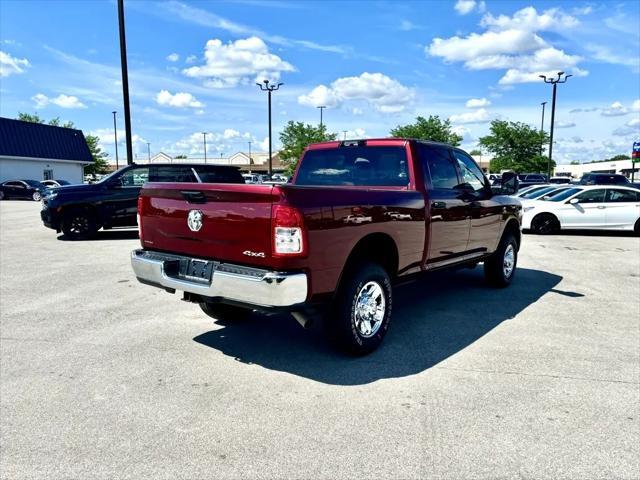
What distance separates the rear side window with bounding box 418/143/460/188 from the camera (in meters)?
5.25

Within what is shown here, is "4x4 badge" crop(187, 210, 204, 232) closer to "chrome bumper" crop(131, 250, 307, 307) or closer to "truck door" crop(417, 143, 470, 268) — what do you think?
"chrome bumper" crop(131, 250, 307, 307)

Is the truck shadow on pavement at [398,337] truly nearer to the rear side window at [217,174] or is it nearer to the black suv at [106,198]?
the rear side window at [217,174]

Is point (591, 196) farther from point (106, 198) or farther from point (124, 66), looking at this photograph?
point (124, 66)

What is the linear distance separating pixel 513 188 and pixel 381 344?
327 centimetres

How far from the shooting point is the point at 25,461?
277 centimetres

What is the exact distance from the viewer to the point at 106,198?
1226 centimetres

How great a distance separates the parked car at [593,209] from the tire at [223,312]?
11.2 metres

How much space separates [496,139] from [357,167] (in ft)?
158

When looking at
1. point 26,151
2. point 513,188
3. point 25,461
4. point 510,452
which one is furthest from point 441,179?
point 26,151

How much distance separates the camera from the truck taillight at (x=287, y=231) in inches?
138

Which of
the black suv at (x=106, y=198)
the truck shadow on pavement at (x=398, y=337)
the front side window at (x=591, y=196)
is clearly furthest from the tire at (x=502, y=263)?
the front side window at (x=591, y=196)

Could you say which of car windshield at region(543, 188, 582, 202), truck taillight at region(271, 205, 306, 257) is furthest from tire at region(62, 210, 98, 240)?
car windshield at region(543, 188, 582, 202)

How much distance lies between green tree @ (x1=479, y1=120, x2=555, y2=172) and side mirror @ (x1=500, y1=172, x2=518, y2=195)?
45.2 metres

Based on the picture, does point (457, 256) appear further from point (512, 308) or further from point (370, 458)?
point (370, 458)
